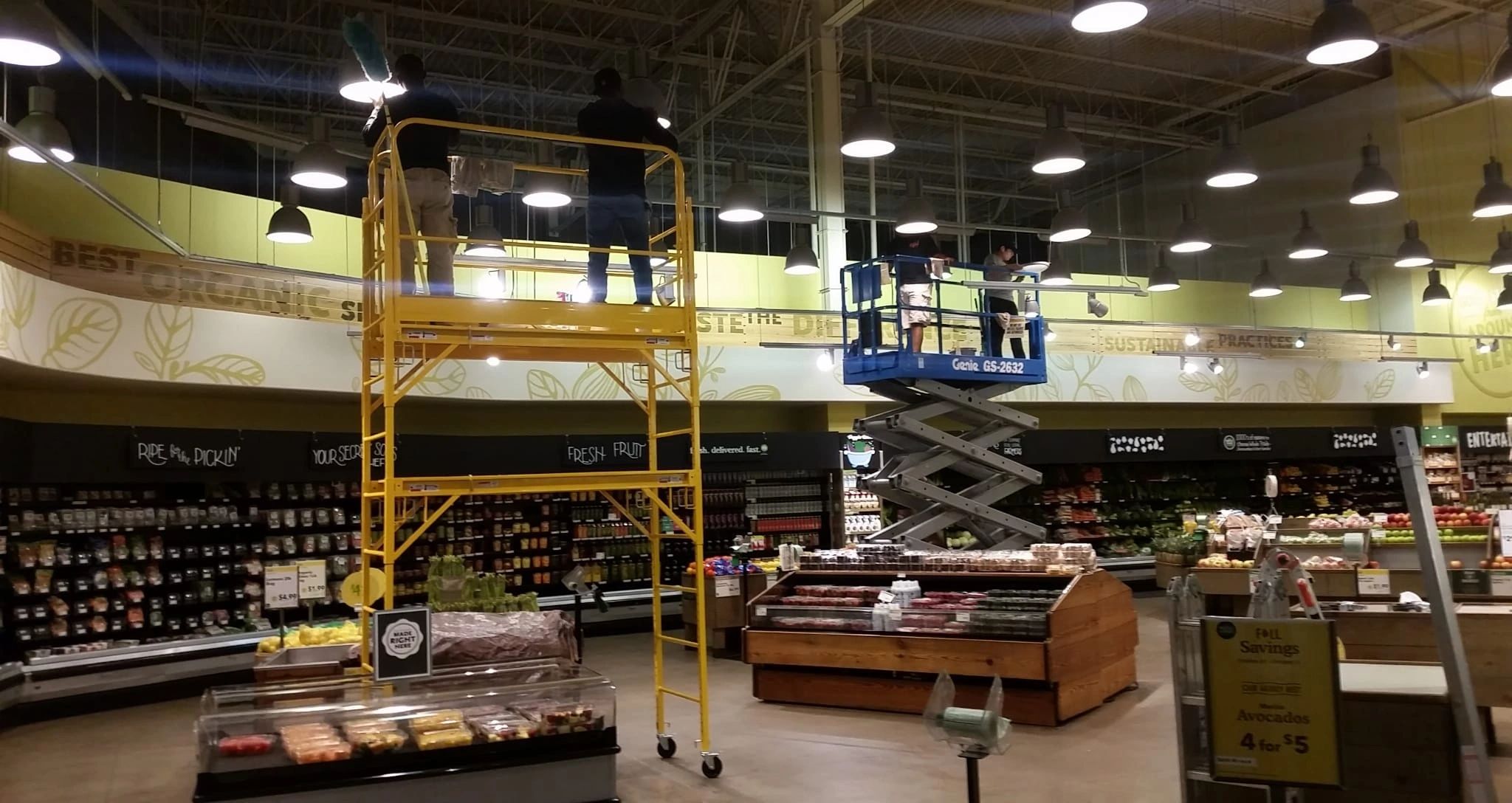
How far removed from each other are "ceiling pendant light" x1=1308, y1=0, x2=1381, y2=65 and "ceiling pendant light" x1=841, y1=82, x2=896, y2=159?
9.80 feet

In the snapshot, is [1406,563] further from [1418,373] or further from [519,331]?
[1418,373]

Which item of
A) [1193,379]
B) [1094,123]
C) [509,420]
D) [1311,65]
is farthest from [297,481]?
[1311,65]

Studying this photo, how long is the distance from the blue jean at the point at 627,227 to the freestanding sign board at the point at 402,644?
85.8 inches

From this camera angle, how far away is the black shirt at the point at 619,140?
251 inches

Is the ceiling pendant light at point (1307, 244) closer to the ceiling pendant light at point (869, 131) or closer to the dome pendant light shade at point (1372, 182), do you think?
the dome pendant light shade at point (1372, 182)

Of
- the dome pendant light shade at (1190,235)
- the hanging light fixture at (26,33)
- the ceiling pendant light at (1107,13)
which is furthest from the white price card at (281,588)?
the dome pendant light shade at (1190,235)

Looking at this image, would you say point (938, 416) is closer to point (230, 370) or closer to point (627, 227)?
point (627, 227)

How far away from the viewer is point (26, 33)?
5332 millimetres

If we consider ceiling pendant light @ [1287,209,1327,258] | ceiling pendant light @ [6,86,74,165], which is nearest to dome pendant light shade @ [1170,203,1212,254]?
ceiling pendant light @ [1287,209,1327,258]

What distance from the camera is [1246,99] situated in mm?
19109

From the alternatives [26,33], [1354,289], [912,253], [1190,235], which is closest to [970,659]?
[912,253]

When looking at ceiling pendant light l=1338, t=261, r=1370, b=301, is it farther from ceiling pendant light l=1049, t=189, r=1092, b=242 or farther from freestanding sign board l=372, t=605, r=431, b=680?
freestanding sign board l=372, t=605, r=431, b=680

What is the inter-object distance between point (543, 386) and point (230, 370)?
3.27 m

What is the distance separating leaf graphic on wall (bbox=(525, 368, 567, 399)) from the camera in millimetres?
11891
